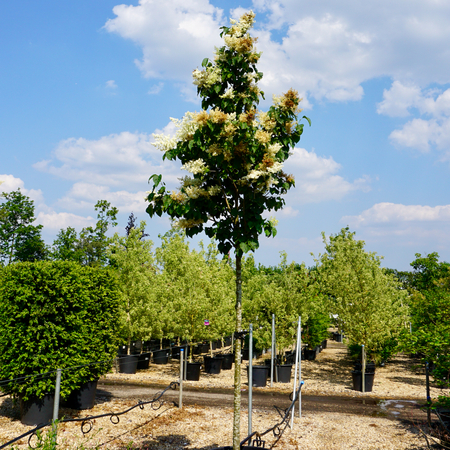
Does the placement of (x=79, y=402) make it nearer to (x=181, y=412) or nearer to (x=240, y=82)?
(x=181, y=412)

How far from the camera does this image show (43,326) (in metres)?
7.63

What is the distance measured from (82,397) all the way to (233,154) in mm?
7341

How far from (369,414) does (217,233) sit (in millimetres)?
7756

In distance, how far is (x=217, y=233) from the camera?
4.77 meters

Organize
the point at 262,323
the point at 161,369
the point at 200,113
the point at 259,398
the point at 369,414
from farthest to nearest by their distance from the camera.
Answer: the point at 161,369, the point at 262,323, the point at 259,398, the point at 369,414, the point at 200,113

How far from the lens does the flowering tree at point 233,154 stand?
172 inches

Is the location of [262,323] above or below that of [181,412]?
above

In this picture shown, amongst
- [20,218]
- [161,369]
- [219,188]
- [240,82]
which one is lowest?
[161,369]

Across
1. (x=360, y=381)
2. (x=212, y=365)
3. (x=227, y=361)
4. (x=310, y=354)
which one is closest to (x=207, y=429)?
(x=360, y=381)

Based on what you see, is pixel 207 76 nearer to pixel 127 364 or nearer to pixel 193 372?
pixel 193 372

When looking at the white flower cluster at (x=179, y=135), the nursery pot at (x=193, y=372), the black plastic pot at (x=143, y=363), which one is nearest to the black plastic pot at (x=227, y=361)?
the nursery pot at (x=193, y=372)

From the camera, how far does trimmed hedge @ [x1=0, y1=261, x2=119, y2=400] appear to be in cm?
750

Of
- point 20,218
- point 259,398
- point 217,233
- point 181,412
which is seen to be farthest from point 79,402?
point 20,218

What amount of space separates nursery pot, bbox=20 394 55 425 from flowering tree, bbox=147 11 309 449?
191 inches
